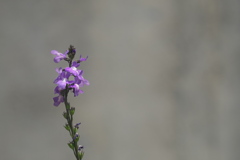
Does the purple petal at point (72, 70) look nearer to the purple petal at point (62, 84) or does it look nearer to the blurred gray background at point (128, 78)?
the purple petal at point (62, 84)

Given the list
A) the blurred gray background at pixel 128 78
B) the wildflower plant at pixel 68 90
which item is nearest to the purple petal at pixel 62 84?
the wildflower plant at pixel 68 90

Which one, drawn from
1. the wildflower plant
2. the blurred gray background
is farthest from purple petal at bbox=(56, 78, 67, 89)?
the blurred gray background

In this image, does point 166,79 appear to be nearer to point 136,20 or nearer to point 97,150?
point 136,20

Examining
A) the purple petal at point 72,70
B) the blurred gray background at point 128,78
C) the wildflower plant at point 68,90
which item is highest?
the blurred gray background at point 128,78

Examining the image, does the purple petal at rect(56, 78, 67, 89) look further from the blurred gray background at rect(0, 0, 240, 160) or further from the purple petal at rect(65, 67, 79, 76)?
the blurred gray background at rect(0, 0, 240, 160)

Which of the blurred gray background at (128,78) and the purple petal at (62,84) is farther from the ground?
the blurred gray background at (128,78)

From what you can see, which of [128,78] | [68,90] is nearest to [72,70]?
[68,90]

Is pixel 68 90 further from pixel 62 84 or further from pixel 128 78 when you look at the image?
pixel 128 78

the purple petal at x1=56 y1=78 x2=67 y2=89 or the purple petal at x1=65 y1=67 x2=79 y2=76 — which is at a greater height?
the purple petal at x1=65 y1=67 x2=79 y2=76
